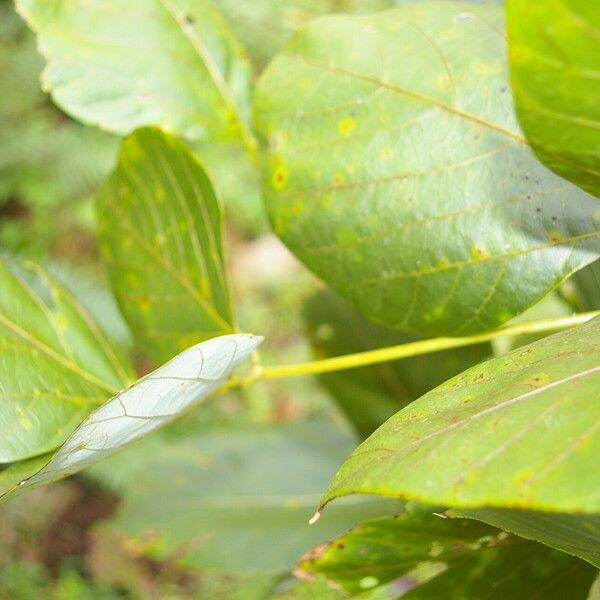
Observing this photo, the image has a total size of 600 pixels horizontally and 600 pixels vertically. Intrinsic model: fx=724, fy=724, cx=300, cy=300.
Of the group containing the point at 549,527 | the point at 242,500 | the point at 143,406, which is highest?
the point at 143,406

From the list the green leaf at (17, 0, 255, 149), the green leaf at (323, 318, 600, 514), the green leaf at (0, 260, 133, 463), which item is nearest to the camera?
the green leaf at (323, 318, 600, 514)

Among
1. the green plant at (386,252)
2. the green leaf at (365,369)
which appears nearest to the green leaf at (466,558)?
the green plant at (386,252)

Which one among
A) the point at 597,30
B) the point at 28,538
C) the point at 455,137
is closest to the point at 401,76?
the point at 455,137

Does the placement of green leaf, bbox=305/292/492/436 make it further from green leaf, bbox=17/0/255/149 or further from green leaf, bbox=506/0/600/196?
green leaf, bbox=506/0/600/196

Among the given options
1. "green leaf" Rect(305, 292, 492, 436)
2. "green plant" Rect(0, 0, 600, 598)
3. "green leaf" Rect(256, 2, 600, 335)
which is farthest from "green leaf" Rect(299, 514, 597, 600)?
"green leaf" Rect(305, 292, 492, 436)

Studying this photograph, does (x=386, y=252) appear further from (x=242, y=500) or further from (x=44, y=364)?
(x=242, y=500)

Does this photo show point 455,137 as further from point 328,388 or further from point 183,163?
point 328,388

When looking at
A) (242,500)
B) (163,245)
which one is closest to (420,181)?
(163,245)
